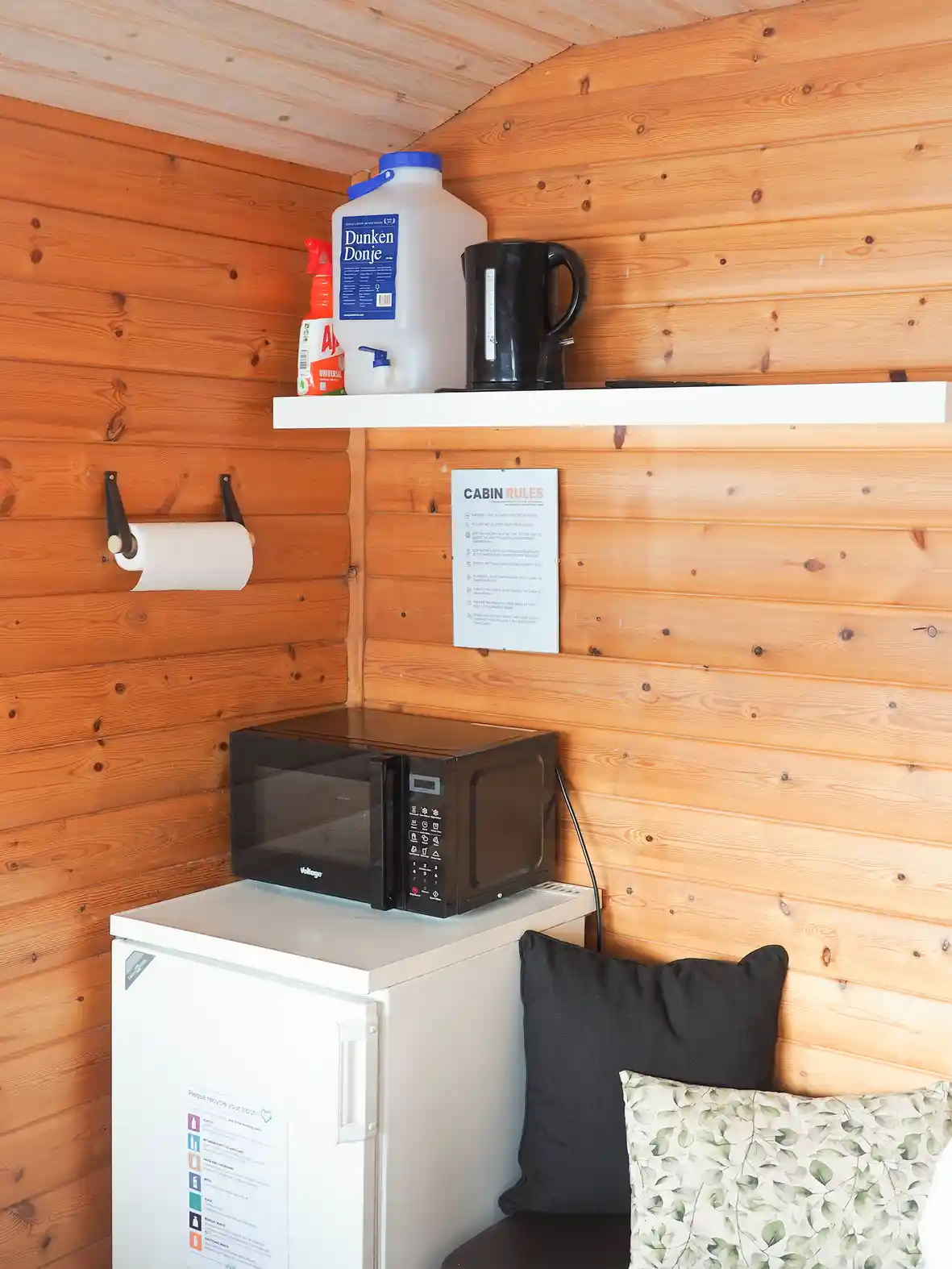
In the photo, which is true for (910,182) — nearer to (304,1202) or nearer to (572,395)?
(572,395)

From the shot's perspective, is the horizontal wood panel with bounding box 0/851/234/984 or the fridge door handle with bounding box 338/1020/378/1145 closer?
the fridge door handle with bounding box 338/1020/378/1145

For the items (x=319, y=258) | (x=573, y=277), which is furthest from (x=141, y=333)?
(x=573, y=277)

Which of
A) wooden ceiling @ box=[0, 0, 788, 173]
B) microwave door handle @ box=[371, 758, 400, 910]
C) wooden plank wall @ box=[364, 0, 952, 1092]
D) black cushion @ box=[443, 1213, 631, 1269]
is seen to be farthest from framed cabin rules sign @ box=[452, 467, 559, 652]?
black cushion @ box=[443, 1213, 631, 1269]

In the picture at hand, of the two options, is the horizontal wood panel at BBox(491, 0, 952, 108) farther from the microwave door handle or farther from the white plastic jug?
the microwave door handle

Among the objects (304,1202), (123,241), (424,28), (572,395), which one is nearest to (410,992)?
Answer: (304,1202)

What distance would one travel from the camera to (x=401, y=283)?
2062 millimetres

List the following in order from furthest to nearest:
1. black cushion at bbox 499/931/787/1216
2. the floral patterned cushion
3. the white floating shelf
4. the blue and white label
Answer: the blue and white label < black cushion at bbox 499/931/787/1216 < the floral patterned cushion < the white floating shelf

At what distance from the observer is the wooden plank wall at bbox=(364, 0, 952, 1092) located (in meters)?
1.85

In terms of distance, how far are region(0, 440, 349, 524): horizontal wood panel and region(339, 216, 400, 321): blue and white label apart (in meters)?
0.33

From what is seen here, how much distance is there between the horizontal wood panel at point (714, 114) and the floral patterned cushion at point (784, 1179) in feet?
4.20

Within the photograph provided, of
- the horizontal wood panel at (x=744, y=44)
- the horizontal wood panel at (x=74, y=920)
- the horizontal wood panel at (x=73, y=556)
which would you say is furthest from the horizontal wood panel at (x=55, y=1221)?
the horizontal wood panel at (x=744, y=44)

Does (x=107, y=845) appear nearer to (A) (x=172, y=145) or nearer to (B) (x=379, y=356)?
(B) (x=379, y=356)

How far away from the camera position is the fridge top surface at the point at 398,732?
2049 mm

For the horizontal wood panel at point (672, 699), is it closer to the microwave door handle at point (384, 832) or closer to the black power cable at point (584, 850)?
the black power cable at point (584, 850)
